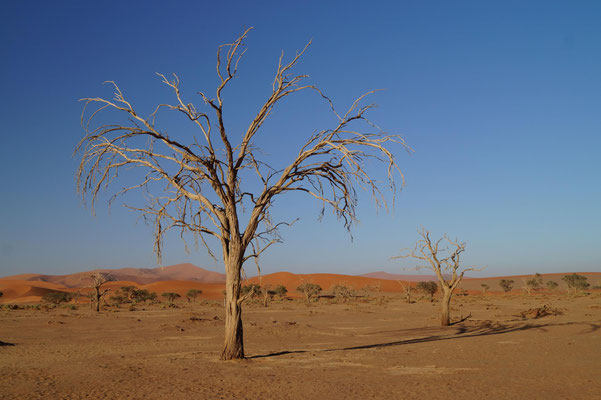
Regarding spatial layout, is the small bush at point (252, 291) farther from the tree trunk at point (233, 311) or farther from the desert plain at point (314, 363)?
the desert plain at point (314, 363)

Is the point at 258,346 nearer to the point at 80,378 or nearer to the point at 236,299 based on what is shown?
the point at 236,299

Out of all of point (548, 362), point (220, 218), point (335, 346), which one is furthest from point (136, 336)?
point (548, 362)

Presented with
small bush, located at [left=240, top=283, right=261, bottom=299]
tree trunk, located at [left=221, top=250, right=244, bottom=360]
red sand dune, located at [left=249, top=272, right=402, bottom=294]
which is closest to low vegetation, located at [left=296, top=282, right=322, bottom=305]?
small bush, located at [left=240, top=283, right=261, bottom=299]

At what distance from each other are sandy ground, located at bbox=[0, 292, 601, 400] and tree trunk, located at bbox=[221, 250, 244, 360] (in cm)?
39

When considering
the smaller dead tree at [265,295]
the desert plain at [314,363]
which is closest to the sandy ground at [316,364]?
the desert plain at [314,363]

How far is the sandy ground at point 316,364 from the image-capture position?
297 inches

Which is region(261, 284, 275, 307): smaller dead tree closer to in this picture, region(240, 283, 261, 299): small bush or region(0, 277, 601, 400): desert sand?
region(240, 283, 261, 299): small bush

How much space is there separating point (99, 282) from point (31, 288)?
49.7 metres

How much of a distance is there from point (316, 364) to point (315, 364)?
0.03 metres

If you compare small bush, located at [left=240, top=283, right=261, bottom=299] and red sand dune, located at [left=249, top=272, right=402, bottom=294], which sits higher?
small bush, located at [left=240, top=283, right=261, bottom=299]

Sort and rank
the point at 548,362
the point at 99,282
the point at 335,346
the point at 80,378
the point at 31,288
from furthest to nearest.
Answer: the point at 31,288 < the point at 99,282 < the point at 335,346 < the point at 548,362 < the point at 80,378

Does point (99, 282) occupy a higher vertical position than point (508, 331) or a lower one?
higher

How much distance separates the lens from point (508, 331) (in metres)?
17.3

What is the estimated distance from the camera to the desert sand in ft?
24.8
